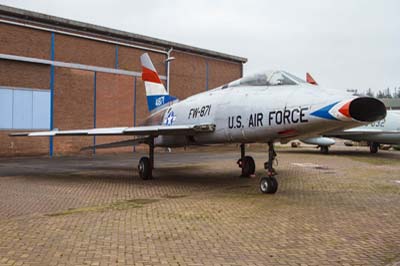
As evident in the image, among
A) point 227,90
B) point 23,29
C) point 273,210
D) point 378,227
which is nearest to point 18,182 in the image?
point 227,90

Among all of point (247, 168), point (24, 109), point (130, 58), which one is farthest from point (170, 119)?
point (130, 58)

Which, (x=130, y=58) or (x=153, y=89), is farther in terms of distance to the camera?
(x=130, y=58)

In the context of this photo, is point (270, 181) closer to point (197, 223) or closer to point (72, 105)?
point (197, 223)

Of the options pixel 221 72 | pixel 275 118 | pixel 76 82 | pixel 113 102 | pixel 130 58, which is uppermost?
pixel 221 72

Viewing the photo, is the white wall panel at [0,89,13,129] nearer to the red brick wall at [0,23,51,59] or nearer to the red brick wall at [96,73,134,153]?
the red brick wall at [0,23,51,59]

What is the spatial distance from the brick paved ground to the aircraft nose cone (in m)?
1.81

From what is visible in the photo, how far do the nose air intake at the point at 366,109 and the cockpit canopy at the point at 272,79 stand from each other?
196cm

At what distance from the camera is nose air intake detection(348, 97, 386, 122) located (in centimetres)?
808

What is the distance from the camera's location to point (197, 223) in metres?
6.95

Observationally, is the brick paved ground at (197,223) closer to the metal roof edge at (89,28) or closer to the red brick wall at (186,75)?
the metal roof edge at (89,28)

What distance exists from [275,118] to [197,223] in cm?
352

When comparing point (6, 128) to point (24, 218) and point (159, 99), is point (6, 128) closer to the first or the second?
point (159, 99)

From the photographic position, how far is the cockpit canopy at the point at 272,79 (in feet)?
32.8


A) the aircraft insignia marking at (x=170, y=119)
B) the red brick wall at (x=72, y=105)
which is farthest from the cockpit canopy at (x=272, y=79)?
the red brick wall at (x=72, y=105)
